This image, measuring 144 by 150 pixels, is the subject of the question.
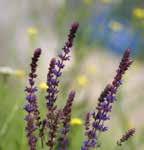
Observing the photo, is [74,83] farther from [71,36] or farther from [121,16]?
[121,16]

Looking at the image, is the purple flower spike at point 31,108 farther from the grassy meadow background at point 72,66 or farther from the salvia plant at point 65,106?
the grassy meadow background at point 72,66

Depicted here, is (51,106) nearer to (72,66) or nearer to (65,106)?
(65,106)

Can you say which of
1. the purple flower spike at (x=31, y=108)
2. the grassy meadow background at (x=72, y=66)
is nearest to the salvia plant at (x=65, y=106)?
the purple flower spike at (x=31, y=108)

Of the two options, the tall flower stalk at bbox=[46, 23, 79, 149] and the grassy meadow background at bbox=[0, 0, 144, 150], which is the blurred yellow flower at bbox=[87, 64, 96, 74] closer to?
the grassy meadow background at bbox=[0, 0, 144, 150]

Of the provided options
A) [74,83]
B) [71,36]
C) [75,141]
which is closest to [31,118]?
[71,36]

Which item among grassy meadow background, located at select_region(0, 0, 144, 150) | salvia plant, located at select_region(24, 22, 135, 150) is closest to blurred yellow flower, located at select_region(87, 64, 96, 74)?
grassy meadow background, located at select_region(0, 0, 144, 150)

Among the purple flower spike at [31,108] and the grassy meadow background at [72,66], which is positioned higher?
the grassy meadow background at [72,66]

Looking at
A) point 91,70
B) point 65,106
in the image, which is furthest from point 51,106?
point 91,70

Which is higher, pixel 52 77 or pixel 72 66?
pixel 72 66
